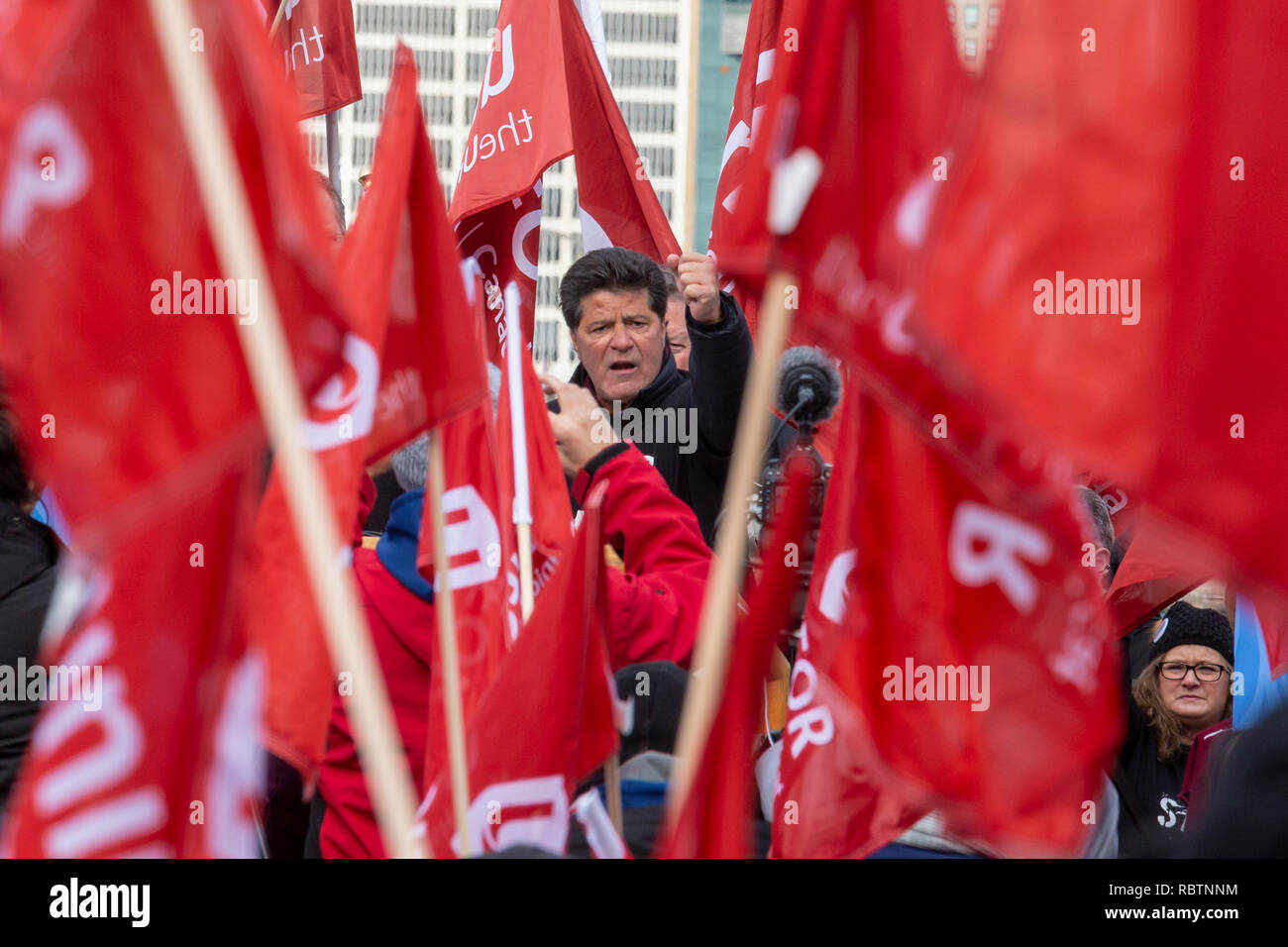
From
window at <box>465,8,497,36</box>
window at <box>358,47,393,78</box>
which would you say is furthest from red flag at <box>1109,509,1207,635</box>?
window at <box>465,8,497,36</box>

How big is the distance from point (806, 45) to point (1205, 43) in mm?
670

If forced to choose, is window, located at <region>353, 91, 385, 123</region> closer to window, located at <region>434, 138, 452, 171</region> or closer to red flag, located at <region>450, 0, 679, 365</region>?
window, located at <region>434, 138, 452, 171</region>

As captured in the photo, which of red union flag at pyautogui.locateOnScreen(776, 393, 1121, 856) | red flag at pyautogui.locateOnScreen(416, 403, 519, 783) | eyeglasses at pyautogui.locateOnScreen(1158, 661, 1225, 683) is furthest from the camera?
eyeglasses at pyautogui.locateOnScreen(1158, 661, 1225, 683)

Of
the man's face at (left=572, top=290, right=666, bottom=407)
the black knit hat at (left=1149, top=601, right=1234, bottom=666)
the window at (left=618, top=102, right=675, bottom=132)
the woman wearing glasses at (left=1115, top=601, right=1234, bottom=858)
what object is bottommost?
the window at (left=618, top=102, right=675, bottom=132)

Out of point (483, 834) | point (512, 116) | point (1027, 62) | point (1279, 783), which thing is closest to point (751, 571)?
point (483, 834)

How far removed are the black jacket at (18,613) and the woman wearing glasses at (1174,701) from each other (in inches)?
111

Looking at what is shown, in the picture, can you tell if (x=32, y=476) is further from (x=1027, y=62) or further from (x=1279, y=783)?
(x=1279, y=783)

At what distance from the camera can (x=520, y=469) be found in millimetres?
3465

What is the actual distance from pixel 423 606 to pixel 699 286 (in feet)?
4.14

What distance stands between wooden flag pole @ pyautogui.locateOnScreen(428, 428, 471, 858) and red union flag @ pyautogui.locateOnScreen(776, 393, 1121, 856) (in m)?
0.55

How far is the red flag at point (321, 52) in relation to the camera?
5.83 metres

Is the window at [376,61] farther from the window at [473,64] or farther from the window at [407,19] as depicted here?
the window at [473,64]

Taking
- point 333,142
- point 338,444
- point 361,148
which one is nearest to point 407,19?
point 361,148

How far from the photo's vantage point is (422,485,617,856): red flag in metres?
2.63
